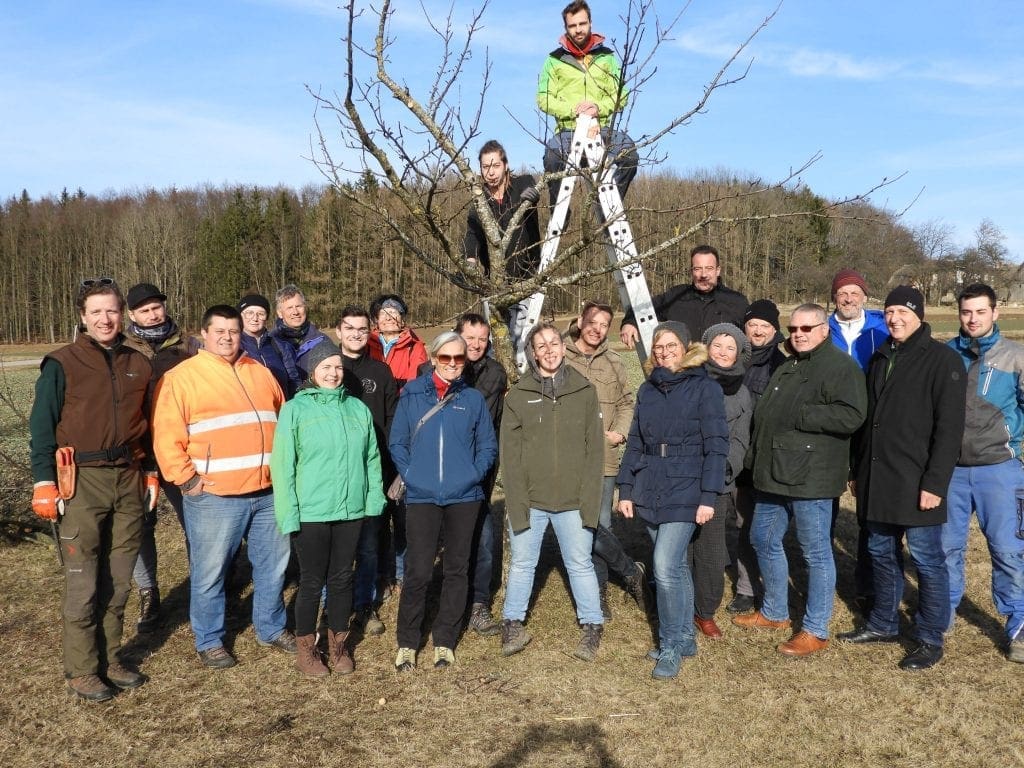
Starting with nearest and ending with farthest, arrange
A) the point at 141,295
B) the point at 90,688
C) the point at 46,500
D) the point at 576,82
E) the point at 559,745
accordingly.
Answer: the point at 559,745 → the point at 46,500 → the point at 90,688 → the point at 141,295 → the point at 576,82

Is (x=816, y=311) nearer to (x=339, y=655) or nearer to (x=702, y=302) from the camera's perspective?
(x=702, y=302)

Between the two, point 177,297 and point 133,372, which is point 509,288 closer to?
point 133,372

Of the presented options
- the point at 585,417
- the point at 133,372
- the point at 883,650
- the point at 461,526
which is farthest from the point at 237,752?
the point at 883,650

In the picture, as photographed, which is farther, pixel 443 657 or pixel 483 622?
pixel 483 622

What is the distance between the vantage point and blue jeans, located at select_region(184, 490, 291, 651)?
14.5 feet

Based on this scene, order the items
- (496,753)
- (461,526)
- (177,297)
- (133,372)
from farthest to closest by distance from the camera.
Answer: (177,297), (461,526), (133,372), (496,753)

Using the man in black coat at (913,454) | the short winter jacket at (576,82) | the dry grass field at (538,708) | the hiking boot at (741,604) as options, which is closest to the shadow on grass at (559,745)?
the dry grass field at (538,708)

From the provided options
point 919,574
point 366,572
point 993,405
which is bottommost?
point 366,572

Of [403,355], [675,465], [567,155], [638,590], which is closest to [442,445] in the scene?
[403,355]

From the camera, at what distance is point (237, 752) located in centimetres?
368

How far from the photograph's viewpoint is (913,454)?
4383 millimetres

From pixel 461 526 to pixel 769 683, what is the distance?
6.85ft

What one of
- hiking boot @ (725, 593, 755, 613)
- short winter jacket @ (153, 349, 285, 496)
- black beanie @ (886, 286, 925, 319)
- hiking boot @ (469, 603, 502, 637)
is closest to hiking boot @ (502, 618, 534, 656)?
hiking boot @ (469, 603, 502, 637)

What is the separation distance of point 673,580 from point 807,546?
98 cm
